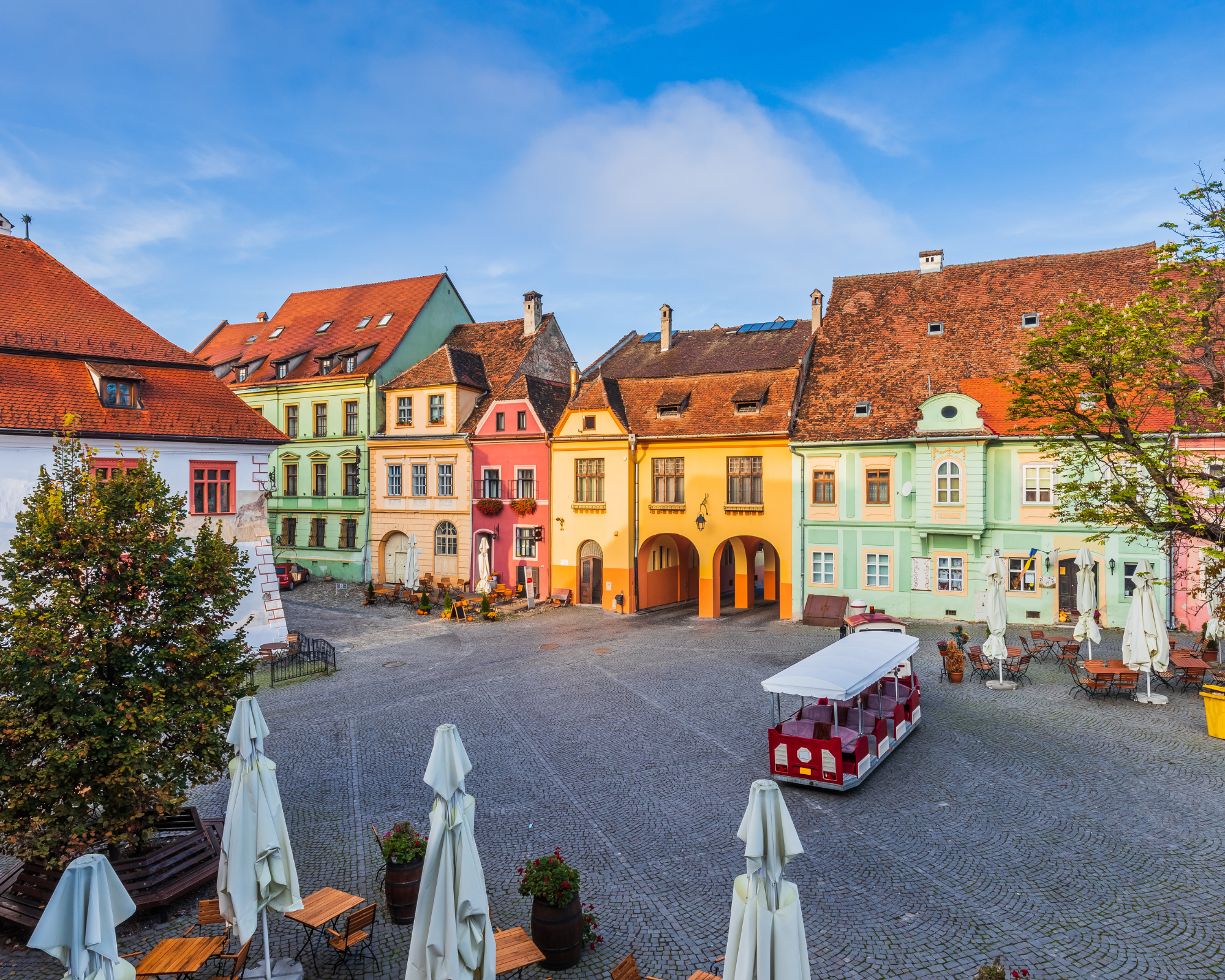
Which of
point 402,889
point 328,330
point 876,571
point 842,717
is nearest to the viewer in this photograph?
point 402,889

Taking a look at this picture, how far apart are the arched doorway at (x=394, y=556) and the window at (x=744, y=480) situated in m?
16.9

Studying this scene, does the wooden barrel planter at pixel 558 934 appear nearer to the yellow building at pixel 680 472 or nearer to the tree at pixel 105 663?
the tree at pixel 105 663

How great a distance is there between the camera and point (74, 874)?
213 inches

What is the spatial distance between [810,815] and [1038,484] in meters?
18.6

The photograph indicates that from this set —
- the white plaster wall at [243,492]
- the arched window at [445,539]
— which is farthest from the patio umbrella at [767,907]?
the arched window at [445,539]

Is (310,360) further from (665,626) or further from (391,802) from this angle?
(391,802)

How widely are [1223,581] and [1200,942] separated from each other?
8.91 metres

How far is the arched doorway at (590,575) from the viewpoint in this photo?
32.6m

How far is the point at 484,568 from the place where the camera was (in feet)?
104

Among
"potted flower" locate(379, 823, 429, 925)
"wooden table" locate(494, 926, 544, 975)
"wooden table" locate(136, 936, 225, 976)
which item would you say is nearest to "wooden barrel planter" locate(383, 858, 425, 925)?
"potted flower" locate(379, 823, 429, 925)

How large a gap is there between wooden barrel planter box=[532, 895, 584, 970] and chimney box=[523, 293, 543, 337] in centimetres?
3265

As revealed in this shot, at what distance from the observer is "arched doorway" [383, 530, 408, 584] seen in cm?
3697

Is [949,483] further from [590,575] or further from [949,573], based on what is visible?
[590,575]

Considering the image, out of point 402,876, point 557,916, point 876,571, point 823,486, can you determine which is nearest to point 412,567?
point 823,486
